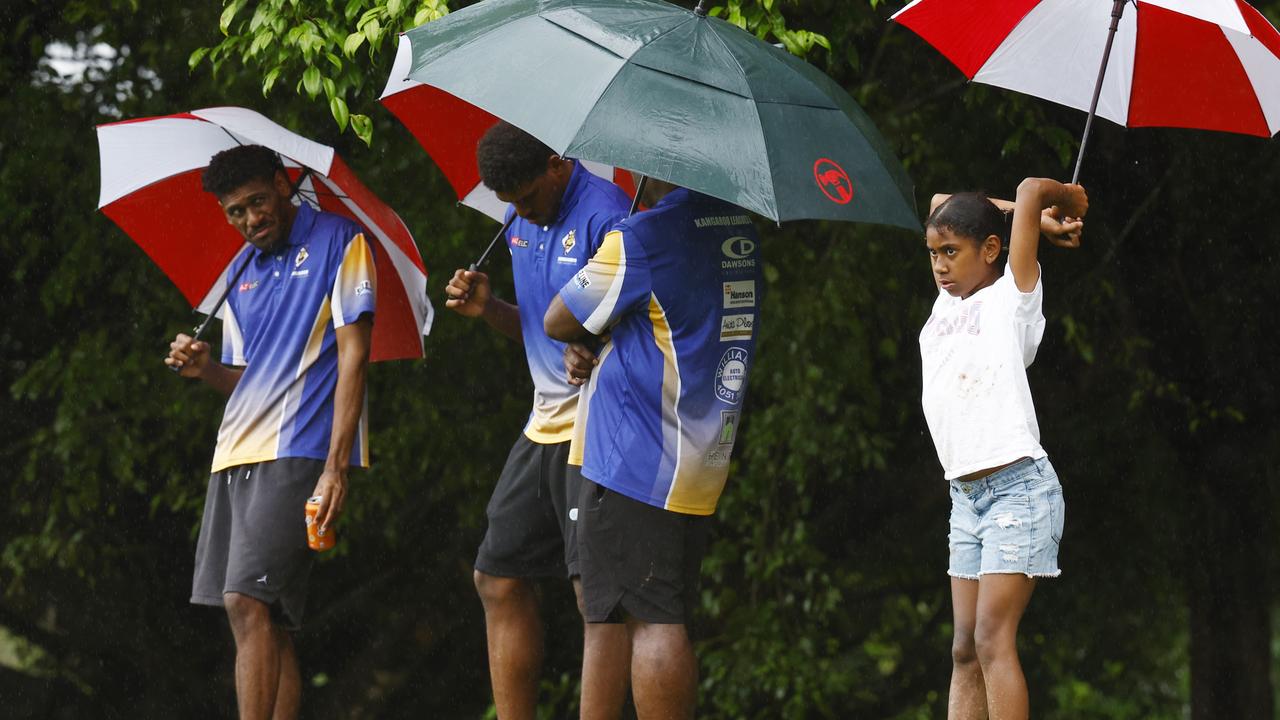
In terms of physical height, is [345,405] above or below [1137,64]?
below

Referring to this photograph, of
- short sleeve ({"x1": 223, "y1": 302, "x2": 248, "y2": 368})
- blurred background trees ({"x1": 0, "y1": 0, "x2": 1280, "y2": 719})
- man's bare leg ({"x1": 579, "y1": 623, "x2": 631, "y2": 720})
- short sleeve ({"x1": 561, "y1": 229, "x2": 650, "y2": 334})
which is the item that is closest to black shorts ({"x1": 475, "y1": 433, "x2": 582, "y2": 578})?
man's bare leg ({"x1": 579, "y1": 623, "x2": 631, "y2": 720})

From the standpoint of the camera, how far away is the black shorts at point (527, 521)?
14.3 feet

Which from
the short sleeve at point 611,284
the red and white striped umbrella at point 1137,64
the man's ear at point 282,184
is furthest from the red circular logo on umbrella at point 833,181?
the man's ear at point 282,184

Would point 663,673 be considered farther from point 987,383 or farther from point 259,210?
point 259,210

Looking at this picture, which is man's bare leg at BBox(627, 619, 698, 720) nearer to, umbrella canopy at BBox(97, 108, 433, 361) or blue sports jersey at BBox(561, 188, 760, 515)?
blue sports jersey at BBox(561, 188, 760, 515)

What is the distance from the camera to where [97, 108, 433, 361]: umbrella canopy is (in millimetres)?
4781

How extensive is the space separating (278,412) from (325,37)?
1.46 metres

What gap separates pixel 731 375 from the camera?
158 inches

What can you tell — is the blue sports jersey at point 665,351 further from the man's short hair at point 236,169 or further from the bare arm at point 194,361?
Result: the bare arm at point 194,361

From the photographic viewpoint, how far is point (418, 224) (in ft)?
24.4

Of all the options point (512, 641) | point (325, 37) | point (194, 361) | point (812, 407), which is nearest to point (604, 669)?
point (512, 641)

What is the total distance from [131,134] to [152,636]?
4819mm

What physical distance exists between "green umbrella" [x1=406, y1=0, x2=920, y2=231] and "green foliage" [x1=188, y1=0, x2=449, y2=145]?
3.13ft

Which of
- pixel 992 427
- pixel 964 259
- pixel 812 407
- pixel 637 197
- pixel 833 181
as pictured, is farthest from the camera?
pixel 812 407
